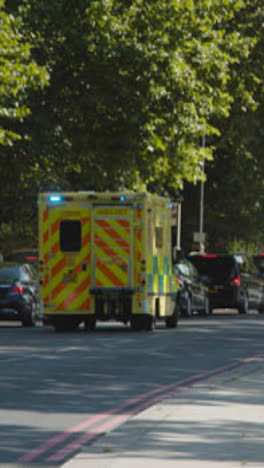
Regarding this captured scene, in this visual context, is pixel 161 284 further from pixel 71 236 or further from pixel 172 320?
pixel 71 236

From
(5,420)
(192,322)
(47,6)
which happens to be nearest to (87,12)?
(47,6)

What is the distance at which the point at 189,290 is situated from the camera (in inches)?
1446

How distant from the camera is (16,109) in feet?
99.7

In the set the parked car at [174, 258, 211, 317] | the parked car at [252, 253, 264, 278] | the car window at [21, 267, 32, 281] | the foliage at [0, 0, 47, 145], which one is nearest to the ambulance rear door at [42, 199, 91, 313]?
the foliage at [0, 0, 47, 145]

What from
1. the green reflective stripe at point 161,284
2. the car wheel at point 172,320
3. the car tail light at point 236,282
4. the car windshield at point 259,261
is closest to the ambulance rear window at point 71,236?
the green reflective stripe at point 161,284

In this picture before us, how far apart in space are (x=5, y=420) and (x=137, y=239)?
15494 mm

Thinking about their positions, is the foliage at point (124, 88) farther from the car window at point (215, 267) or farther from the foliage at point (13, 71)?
the car window at point (215, 267)

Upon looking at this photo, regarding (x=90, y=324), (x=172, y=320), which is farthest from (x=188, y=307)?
(x=90, y=324)

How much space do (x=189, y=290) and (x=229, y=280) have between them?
3949 millimetres

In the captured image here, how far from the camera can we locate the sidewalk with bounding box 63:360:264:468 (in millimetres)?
9828

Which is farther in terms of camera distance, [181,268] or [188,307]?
[188,307]

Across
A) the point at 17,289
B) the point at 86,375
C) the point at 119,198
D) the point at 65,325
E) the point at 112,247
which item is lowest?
the point at 86,375

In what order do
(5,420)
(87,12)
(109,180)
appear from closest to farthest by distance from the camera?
(5,420) → (87,12) → (109,180)

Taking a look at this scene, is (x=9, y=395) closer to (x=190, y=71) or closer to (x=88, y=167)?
(x=190, y=71)
